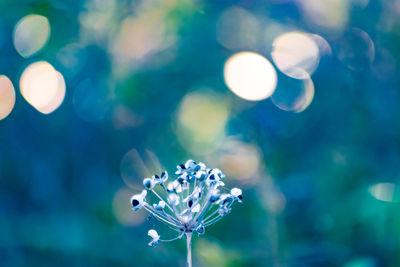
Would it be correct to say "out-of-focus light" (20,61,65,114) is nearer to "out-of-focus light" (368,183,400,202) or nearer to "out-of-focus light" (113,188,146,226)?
"out-of-focus light" (113,188,146,226)

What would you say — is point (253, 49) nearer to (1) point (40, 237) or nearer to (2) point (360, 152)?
(2) point (360, 152)

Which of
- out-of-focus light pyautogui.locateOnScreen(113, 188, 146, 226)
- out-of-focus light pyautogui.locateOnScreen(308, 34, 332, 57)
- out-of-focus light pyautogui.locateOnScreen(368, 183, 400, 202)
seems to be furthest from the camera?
out-of-focus light pyautogui.locateOnScreen(113, 188, 146, 226)

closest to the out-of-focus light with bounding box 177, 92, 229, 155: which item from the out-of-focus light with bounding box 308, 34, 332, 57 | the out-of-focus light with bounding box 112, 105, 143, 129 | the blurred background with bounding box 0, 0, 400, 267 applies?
the blurred background with bounding box 0, 0, 400, 267

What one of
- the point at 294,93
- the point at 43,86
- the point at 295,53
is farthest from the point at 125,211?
the point at 295,53

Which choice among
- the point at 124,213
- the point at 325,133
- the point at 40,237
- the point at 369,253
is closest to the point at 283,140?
the point at 325,133

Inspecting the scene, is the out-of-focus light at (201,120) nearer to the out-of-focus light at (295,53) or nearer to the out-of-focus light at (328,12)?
the out-of-focus light at (295,53)

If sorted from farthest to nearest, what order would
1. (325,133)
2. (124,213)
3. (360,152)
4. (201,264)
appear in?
1. (124,213)
2. (325,133)
3. (360,152)
4. (201,264)

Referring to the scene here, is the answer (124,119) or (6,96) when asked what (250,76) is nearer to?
(124,119)
